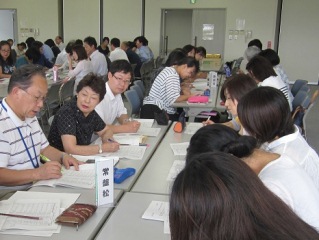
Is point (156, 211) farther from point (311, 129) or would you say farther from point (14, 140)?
point (311, 129)

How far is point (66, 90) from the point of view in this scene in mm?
5617

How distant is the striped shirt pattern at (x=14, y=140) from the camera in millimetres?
2227

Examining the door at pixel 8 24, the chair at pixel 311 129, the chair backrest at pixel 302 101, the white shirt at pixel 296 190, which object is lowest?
the chair at pixel 311 129

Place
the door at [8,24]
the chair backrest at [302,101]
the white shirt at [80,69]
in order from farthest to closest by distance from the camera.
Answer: the door at [8,24]
the white shirt at [80,69]
the chair backrest at [302,101]

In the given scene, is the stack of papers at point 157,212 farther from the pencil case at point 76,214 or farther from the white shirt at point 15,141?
the white shirt at point 15,141

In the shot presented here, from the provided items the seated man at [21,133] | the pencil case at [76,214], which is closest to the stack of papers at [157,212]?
the pencil case at [76,214]

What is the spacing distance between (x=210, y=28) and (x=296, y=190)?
10.4 m

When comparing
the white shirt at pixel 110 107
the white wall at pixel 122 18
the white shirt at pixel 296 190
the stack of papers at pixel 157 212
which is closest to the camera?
the white shirt at pixel 296 190

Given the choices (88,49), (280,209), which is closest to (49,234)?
(280,209)

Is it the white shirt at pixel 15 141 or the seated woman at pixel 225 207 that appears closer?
the seated woman at pixel 225 207

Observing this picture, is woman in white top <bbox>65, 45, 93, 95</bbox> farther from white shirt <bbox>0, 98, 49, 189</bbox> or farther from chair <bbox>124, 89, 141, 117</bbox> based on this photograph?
white shirt <bbox>0, 98, 49, 189</bbox>

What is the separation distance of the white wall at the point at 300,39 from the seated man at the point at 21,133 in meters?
9.91

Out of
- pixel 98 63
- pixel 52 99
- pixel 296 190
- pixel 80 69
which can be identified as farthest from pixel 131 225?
pixel 98 63

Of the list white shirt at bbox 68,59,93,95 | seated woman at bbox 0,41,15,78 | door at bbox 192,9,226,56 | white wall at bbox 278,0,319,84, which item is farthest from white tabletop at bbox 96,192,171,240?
white wall at bbox 278,0,319,84
